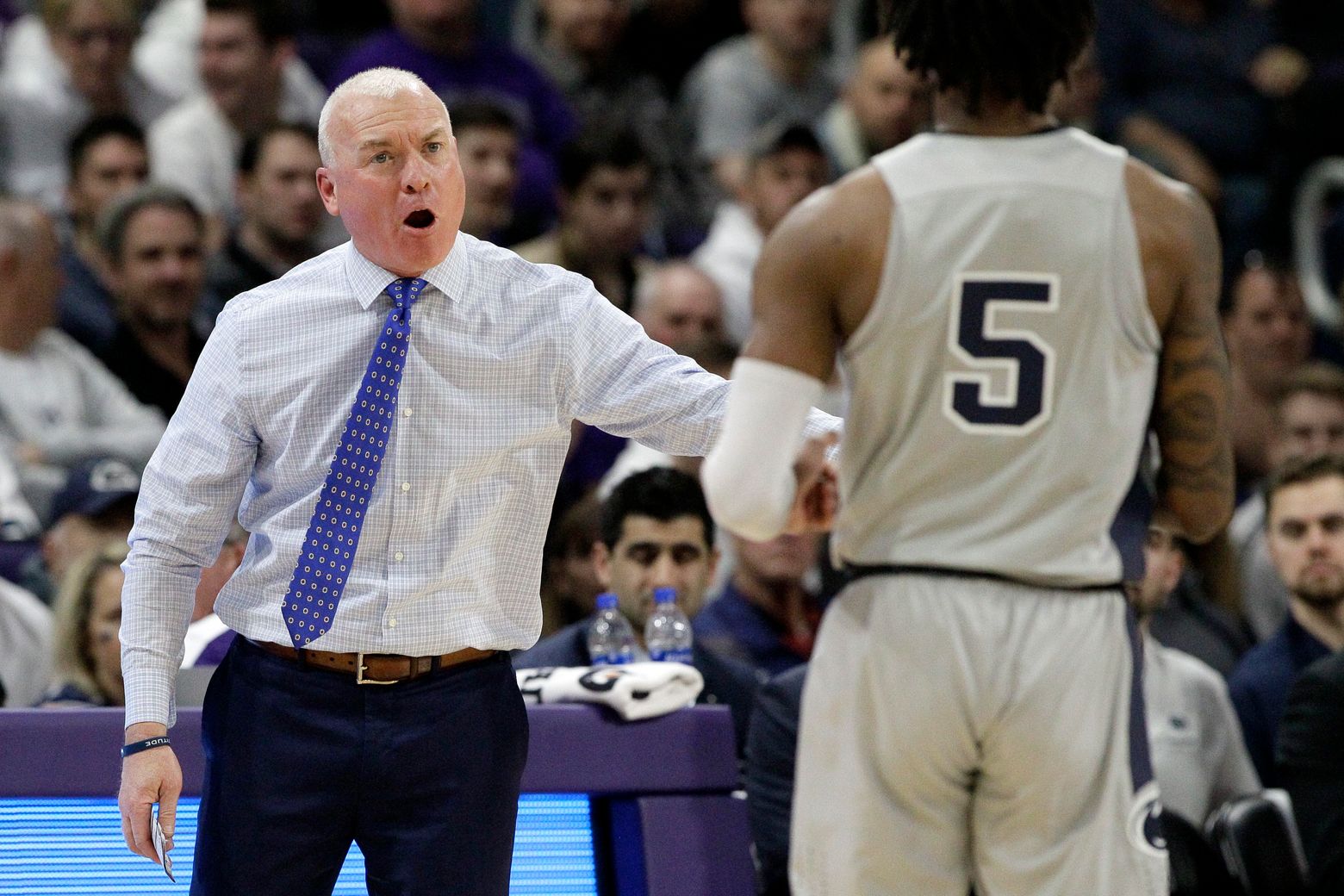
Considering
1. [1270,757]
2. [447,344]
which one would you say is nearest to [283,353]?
[447,344]

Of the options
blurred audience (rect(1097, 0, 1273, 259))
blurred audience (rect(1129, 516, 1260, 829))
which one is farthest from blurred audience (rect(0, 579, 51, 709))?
blurred audience (rect(1097, 0, 1273, 259))

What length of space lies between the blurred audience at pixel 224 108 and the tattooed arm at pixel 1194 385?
19.1ft

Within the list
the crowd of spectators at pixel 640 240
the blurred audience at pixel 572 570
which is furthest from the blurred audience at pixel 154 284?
the blurred audience at pixel 572 570

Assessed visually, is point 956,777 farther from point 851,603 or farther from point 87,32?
point 87,32

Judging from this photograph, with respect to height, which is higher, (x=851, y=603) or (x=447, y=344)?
(x=447, y=344)

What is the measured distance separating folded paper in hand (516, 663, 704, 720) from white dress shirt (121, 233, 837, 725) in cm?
65

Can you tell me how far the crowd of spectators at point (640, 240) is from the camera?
5.65 m

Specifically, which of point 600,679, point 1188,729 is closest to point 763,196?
point 1188,729

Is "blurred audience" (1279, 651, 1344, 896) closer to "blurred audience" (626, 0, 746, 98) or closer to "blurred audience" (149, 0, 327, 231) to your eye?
"blurred audience" (149, 0, 327, 231)

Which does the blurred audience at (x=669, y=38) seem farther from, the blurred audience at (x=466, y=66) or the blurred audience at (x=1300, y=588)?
the blurred audience at (x=1300, y=588)

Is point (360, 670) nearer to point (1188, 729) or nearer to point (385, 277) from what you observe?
point (385, 277)

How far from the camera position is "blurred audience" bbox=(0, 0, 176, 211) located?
7914mm

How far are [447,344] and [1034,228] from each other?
3.24 ft

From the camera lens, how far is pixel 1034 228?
8.27 feet
